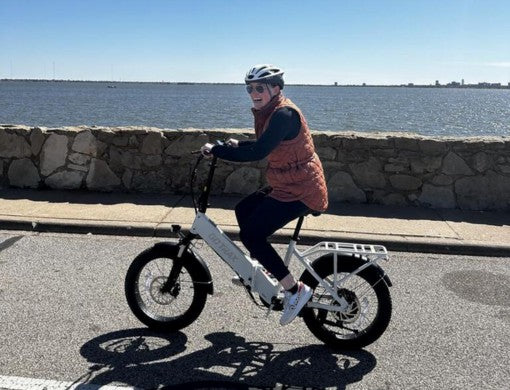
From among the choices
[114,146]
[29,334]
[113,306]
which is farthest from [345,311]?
[114,146]

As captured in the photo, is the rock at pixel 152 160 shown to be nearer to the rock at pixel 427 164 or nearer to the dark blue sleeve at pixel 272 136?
the rock at pixel 427 164

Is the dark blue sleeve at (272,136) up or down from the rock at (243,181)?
up

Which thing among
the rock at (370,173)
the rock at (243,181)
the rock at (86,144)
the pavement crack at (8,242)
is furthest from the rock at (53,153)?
the rock at (370,173)

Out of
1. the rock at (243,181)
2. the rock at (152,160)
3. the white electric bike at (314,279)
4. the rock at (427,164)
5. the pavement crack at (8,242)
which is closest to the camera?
the white electric bike at (314,279)

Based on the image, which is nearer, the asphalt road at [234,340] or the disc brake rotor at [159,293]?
the asphalt road at [234,340]

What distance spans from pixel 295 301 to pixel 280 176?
0.83 m

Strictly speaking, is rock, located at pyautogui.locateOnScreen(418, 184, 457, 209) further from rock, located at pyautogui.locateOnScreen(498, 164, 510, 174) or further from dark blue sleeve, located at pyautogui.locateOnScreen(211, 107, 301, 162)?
dark blue sleeve, located at pyautogui.locateOnScreen(211, 107, 301, 162)

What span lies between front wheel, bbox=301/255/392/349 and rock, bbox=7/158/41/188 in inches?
211

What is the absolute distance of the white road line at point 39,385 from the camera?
3.18 meters

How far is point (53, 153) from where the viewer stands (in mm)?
7621

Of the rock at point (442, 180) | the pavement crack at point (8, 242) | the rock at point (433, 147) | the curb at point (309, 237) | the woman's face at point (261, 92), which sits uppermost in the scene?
the woman's face at point (261, 92)

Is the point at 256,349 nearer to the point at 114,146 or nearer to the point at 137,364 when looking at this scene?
the point at 137,364

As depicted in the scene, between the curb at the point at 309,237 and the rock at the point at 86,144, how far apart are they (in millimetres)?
1604

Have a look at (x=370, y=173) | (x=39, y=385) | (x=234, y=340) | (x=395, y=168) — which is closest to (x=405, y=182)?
(x=395, y=168)
